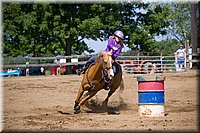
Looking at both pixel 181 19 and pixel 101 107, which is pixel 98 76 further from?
pixel 181 19

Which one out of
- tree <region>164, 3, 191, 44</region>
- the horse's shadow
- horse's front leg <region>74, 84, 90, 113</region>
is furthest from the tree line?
horse's front leg <region>74, 84, 90, 113</region>

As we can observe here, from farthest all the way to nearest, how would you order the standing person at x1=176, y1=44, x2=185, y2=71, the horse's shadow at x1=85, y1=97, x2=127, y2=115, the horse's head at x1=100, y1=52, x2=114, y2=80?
the standing person at x1=176, y1=44, x2=185, y2=71, the horse's shadow at x1=85, y1=97, x2=127, y2=115, the horse's head at x1=100, y1=52, x2=114, y2=80

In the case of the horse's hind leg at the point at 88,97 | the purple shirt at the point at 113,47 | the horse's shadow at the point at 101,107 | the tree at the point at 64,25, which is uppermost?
the tree at the point at 64,25

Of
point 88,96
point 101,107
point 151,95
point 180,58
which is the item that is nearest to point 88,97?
point 88,96

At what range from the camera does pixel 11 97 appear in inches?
517

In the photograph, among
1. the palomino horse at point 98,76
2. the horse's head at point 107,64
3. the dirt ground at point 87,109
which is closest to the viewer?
the dirt ground at point 87,109

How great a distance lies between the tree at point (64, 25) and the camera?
2744cm

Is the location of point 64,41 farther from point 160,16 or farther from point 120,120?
point 120,120

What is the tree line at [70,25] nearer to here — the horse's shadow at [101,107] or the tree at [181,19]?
the tree at [181,19]

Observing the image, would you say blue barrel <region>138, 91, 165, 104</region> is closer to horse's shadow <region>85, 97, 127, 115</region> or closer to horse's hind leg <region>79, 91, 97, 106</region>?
horse's hind leg <region>79, 91, 97, 106</region>

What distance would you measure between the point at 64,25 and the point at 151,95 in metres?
20.3

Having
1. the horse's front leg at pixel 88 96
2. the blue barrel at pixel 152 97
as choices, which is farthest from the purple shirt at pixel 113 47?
the blue barrel at pixel 152 97

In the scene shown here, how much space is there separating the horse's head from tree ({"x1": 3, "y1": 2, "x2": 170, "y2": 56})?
59.3ft

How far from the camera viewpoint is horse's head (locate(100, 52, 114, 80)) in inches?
348
